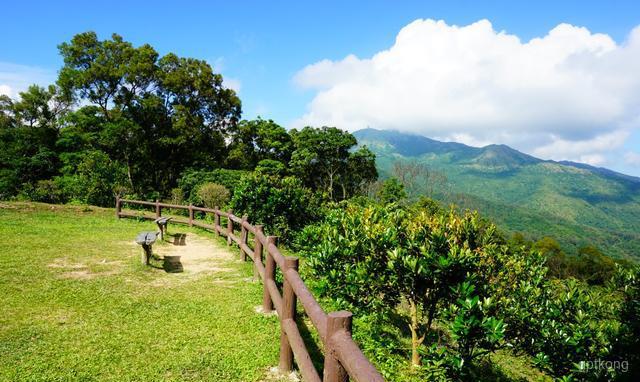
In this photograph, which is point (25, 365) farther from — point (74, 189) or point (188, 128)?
point (188, 128)

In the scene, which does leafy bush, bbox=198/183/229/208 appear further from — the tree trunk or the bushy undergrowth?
the tree trunk

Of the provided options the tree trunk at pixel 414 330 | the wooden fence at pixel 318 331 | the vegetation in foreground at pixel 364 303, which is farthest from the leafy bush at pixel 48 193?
the tree trunk at pixel 414 330

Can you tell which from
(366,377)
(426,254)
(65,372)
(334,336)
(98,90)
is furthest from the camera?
(98,90)

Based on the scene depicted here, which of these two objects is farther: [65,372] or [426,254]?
[426,254]

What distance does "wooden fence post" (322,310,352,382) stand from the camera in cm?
253

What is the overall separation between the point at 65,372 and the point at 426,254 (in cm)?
453

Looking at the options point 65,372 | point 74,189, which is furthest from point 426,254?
point 74,189

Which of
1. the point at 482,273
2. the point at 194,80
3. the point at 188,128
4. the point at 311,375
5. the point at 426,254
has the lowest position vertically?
the point at 311,375

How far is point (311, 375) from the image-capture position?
3229mm

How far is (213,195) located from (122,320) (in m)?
18.8

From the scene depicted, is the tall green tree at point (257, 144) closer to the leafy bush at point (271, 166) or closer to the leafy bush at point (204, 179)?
the leafy bush at point (271, 166)

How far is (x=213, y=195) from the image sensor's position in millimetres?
23875

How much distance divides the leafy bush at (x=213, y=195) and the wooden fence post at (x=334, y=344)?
21831mm
